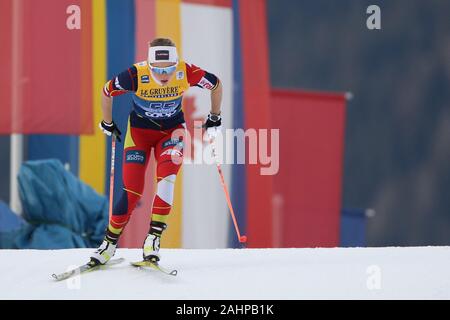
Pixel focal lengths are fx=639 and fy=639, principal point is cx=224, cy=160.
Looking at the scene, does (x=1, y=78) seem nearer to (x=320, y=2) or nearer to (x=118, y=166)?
(x=118, y=166)

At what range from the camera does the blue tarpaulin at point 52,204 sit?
15.7ft

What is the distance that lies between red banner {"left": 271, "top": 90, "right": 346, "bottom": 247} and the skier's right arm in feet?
6.30

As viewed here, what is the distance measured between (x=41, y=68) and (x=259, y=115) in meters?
1.69

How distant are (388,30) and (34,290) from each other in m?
3.70

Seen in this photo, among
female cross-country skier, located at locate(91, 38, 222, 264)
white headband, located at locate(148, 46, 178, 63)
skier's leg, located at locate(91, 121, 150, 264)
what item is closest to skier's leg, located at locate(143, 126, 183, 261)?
female cross-country skier, located at locate(91, 38, 222, 264)

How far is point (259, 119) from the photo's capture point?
5.00 meters

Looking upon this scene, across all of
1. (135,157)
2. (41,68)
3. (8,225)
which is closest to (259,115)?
(41,68)

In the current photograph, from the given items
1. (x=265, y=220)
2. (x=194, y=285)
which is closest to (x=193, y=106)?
(x=265, y=220)

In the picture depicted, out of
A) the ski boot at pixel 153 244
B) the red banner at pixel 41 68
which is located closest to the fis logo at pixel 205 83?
the ski boot at pixel 153 244

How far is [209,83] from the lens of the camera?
3.48m

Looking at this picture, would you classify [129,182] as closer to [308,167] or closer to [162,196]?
[162,196]

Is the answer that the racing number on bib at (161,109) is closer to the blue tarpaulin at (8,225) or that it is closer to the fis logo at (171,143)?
the fis logo at (171,143)

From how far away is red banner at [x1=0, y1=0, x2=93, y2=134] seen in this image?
476cm

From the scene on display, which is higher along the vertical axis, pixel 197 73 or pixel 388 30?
pixel 388 30
